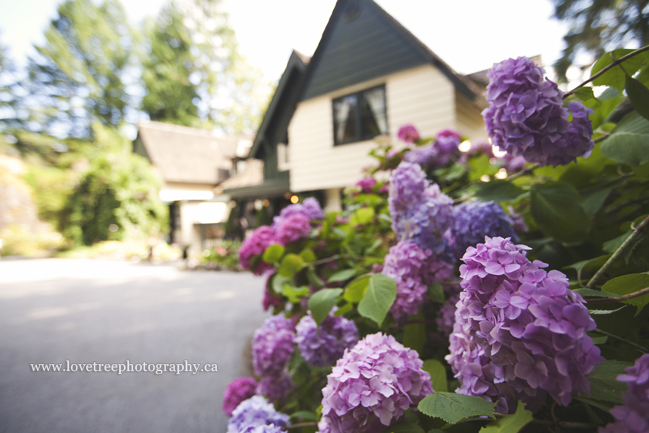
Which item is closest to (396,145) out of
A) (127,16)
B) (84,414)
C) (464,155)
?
(464,155)

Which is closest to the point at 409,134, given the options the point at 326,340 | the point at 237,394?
the point at 326,340

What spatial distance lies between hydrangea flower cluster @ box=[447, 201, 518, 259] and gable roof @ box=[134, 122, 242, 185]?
16.4m

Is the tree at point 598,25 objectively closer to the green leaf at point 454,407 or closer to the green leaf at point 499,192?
the green leaf at point 499,192

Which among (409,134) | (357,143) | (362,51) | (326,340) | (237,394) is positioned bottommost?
(237,394)

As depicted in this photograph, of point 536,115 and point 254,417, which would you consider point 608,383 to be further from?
point 254,417

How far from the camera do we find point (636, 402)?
0.30m

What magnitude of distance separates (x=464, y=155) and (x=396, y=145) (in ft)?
12.1

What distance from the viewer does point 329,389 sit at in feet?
1.77

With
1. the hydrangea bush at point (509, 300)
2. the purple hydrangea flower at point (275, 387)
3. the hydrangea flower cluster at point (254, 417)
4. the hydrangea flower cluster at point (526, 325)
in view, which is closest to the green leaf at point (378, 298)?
the hydrangea bush at point (509, 300)

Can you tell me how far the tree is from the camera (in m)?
3.36

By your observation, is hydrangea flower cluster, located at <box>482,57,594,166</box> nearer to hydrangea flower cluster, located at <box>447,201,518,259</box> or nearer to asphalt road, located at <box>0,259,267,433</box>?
hydrangea flower cluster, located at <box>447,201,518,259</box>

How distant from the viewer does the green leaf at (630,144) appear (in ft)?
2.09

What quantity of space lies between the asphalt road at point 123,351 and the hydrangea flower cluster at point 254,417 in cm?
131

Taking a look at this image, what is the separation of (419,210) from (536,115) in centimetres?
34
